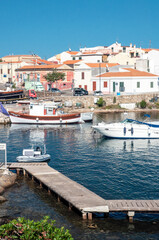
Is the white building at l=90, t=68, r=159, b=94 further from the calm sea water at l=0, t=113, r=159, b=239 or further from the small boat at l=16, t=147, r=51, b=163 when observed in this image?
the small boat at l=16, t=147, r=51, b=163

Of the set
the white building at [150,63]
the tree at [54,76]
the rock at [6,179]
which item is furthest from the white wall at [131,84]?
the rock at [6,179]

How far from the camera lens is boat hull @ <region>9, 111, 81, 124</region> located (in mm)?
63281

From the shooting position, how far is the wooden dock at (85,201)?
22.7 meters

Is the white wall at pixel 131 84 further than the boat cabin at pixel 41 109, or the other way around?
the white wall at pixel 131 84

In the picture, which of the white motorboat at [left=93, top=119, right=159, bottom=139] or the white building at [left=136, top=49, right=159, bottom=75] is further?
the white building at [left=136, top=49, right=159, bottom=75]

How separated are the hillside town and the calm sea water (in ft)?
Result: 110

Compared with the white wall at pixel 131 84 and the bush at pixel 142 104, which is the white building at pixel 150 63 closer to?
the white wall at pixel 131 84

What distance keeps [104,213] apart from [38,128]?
37.5m

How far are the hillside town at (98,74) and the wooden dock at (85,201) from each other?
196 ft

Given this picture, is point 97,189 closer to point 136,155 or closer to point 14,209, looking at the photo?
point 14,209

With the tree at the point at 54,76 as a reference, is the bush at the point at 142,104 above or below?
below

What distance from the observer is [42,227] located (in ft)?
56.4

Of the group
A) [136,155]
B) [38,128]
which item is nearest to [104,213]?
[136,155]

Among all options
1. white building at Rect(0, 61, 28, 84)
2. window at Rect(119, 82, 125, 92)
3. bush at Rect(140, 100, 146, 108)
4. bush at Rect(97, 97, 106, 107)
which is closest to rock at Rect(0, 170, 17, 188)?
bush at Rect(97, 97, 106, 107)
